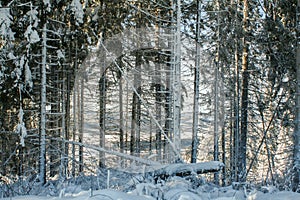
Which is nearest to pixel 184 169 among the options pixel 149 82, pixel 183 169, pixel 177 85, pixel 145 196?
pixel 183 169

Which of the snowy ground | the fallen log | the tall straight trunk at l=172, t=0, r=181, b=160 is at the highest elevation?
the tall straight trunk at l=172, t=0, r=181, b=160

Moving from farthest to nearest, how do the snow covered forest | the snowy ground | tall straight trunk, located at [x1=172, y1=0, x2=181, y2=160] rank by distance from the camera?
1. tall straight trunk, located at [x1=172, y1=0, x2=181, y2=160]
2. the snow covered forest
3. the snowy ground

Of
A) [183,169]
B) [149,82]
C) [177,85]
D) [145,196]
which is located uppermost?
[149,82]

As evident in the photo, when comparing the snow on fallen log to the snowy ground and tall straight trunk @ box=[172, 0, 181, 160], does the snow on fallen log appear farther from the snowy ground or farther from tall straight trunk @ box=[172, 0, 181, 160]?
tall straight trunk @ box=[172, 0, 181, 160]

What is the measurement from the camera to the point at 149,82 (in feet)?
70.0

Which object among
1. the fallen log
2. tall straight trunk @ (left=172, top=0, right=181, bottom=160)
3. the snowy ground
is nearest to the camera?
the snowy ground

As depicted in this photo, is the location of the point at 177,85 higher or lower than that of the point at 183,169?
higher

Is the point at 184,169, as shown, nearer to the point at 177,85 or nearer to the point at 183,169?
the point at 183,169

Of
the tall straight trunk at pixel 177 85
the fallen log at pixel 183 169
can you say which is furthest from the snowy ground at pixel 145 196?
the tall straight trunk at pixel 177 85

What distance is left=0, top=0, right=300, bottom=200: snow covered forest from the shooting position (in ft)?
21.3

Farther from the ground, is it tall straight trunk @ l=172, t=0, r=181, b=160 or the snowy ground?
tall straight trunk @ l=172, t=0, r=181, b=160

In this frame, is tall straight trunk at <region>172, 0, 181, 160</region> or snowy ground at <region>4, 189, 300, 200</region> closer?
snowy ground at <region>4, 189, 300, 200</region>

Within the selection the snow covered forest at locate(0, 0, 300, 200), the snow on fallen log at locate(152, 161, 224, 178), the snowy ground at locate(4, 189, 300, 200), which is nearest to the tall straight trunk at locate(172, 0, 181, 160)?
the snow covered forest at locate(0, 0, 300, 200)

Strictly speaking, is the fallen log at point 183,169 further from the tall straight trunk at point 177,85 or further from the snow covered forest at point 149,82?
the tall straight trunk at point 177,85
